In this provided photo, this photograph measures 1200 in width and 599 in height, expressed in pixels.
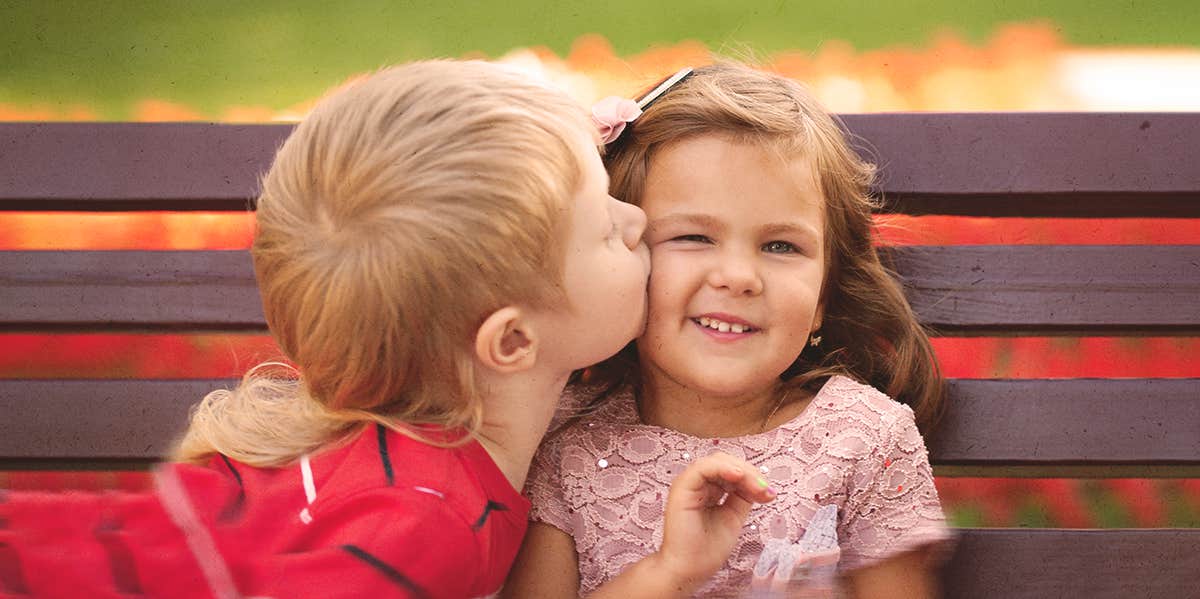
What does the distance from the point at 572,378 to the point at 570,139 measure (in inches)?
18.4

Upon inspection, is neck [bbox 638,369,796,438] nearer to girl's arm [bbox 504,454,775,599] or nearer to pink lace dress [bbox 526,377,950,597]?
pink lace dress [bbox 526,377,950,597]

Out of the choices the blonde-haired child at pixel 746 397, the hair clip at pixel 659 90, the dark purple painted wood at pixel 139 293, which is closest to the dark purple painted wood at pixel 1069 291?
the blonde-haired child at pixel 746 397

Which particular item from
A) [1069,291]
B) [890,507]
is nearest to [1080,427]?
[1069,291]

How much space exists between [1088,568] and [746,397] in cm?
58

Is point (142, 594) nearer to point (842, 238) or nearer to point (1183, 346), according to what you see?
point (842, 238)

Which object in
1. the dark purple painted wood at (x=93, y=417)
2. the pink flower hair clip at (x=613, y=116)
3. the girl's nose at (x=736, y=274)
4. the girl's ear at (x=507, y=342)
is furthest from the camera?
the dark purple painted wood at (x=93, y=417)

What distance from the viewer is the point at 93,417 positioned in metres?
1.88

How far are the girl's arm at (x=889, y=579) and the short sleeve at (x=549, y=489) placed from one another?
1.27 ft

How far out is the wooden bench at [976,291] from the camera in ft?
5.79

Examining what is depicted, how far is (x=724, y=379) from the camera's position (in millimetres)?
1542

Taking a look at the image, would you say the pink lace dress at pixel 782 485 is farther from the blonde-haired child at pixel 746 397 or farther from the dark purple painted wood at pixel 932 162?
the dark purple painted wood at pixel 932 162

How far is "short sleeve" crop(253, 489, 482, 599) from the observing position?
1255 millimetres

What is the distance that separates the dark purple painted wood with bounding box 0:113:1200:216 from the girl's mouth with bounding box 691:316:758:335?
38 cm

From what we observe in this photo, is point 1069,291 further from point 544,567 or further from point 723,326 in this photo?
point 544,567
